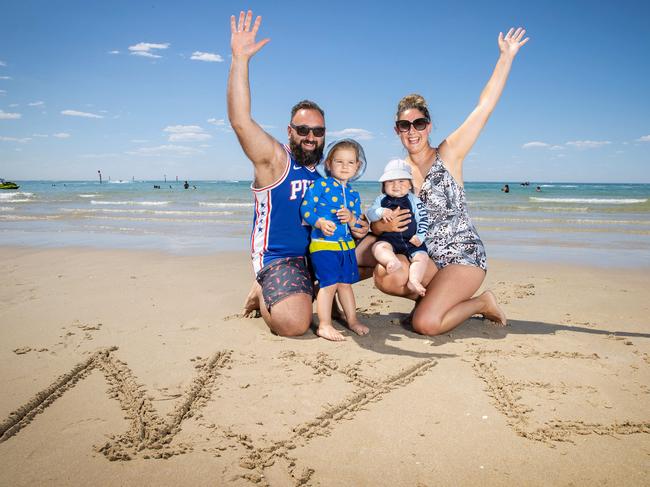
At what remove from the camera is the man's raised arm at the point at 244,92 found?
3.71m

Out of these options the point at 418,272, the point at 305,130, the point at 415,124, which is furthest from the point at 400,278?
the point at 305,130

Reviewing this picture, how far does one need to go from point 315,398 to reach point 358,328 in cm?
137

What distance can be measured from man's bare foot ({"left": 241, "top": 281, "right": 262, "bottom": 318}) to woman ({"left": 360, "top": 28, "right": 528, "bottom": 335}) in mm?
1224

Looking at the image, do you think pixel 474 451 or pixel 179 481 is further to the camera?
pixel 474 451

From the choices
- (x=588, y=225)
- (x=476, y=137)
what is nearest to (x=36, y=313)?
(x=476, y=137)

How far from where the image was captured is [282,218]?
438cm

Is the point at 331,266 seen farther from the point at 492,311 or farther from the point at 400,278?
the point at 492,311

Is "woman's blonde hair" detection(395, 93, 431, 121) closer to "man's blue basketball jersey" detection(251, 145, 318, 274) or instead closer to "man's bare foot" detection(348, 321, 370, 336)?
"man's blue basketball jersey" detection(251, 145, 318, 274)

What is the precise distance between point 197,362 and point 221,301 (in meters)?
1.95

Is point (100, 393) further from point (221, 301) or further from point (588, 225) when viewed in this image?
point (588, 225)

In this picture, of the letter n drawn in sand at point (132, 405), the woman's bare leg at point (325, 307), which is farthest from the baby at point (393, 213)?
the letter n drawn in sand at point (132, 405)

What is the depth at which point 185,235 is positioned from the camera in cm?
1199

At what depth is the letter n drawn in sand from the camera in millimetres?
2441

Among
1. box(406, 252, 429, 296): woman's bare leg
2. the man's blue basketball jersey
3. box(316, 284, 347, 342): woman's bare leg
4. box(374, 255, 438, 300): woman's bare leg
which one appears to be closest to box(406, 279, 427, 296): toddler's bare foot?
box(406, 252, 429, 296): woman's bare leg
